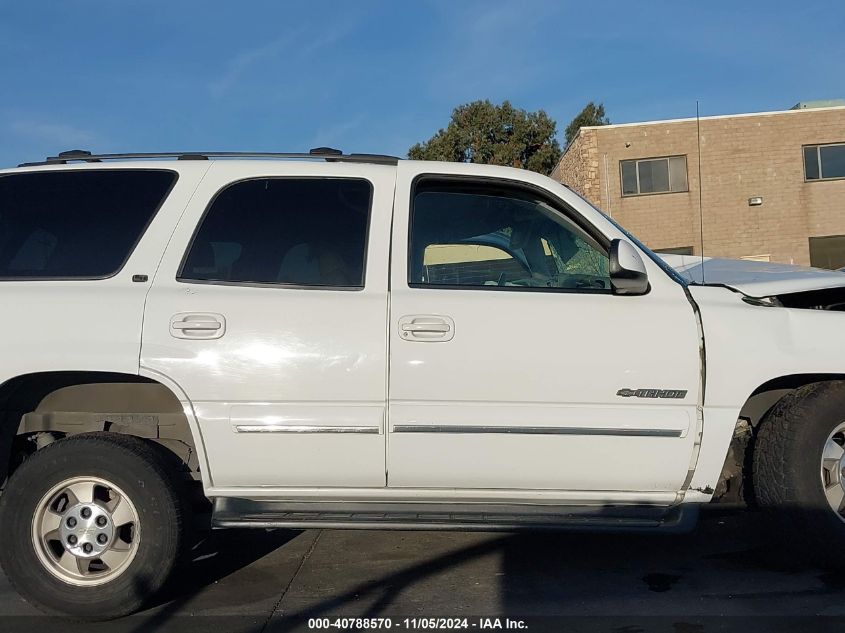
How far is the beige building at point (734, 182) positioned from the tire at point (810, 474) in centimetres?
2039

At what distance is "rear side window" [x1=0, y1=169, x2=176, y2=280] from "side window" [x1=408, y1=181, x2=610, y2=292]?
49.9 inches

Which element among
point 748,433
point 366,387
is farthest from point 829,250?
point 366,387

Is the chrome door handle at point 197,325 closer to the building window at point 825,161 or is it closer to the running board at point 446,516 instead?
the running board at point 446,516

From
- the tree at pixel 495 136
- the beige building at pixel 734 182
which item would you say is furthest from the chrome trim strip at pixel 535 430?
the tree at pixel 495 136

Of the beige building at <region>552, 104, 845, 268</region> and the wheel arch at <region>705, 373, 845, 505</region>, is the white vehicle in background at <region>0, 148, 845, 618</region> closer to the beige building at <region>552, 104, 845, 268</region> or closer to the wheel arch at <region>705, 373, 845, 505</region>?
the wheel arch at <region>705, 373, 845, 505</region>

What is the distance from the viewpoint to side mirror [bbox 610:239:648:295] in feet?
11.5

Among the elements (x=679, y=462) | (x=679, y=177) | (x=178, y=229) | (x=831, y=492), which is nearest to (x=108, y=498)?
(x=178, y=229)

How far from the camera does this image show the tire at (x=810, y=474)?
11.8 ft

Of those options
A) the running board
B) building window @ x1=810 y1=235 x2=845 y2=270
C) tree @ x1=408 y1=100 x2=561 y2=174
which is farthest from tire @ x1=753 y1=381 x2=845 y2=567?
tree @ x1=408 y1=100 x2=561 y2=174

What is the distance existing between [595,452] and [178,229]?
2.15 metres

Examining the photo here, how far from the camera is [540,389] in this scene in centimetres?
348

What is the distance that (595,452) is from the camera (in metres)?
3.50

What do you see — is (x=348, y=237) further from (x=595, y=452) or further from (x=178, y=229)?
(x=595, y=452)

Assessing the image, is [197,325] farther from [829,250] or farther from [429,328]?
[829,250]
